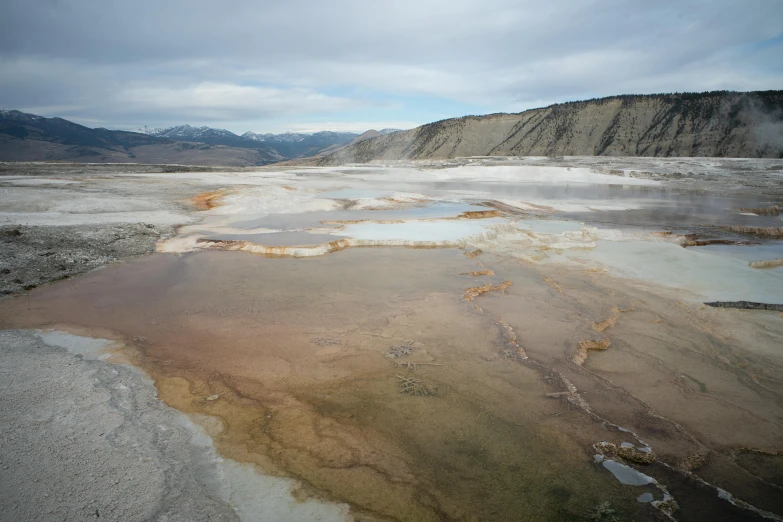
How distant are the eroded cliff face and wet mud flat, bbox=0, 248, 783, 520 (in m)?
59.9

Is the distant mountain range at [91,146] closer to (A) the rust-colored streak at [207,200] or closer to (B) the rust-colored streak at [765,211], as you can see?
(A) the rust-colored streak at [207,200]

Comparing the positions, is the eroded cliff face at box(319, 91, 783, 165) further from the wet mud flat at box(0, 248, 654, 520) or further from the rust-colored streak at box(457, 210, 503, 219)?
the wet mud flat at box(0, 248, 654, 520)

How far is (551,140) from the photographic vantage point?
64562 millimetres

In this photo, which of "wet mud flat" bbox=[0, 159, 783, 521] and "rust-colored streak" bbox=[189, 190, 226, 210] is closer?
"wet mud flat" bbox=[0, 159, 783, 521]

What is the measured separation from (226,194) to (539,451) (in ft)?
44.0

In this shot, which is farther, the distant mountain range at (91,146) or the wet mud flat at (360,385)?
the distant mountain range at (91,146)

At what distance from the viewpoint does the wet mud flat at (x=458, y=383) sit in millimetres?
2322

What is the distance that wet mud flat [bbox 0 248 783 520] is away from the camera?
232cm

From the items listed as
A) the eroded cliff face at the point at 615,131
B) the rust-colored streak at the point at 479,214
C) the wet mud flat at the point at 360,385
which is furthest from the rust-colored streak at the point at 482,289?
the eroded cliff face at the point at 615,131

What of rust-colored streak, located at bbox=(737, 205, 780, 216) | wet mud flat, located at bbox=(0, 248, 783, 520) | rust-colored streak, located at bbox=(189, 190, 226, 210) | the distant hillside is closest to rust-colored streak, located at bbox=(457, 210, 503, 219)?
wet mud flat, located at bbox=(0, 248, 783, 520)

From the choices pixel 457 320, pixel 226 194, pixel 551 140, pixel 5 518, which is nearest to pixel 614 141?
pixel 551 140

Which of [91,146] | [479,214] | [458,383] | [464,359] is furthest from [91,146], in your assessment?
[458,383]

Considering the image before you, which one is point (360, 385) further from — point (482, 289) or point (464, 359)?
point (482, 289)

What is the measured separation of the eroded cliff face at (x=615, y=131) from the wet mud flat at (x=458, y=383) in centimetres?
5994
